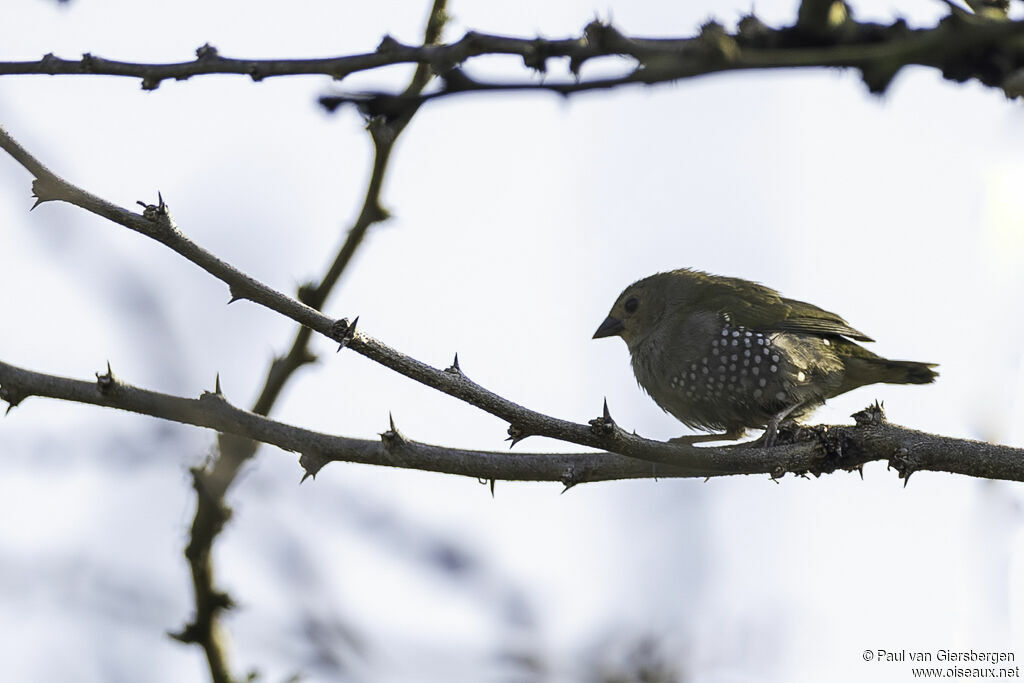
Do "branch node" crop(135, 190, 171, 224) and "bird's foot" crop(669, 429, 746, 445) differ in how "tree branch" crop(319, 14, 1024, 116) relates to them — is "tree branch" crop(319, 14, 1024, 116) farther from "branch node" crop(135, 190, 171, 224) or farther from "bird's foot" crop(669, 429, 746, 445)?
"bird's foot" crop(669, 429, 746, 445)

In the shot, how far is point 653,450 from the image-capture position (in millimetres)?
4020

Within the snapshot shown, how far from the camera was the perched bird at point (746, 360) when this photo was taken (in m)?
6.81

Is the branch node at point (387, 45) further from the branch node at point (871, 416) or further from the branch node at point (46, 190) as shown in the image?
the branch node at point (871, 416)

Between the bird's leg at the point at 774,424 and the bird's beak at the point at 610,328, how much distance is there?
153 cm

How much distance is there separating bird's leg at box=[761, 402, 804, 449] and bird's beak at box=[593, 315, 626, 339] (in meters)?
1.53

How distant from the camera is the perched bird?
681cm

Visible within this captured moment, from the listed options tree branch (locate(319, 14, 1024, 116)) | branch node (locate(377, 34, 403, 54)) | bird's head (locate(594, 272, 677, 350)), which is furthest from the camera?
bird's head (locate(594, 272, 677, 350))

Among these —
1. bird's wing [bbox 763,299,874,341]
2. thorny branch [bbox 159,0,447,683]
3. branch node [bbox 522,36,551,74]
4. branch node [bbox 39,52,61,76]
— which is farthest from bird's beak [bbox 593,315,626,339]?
branch node [bbox 522,36,551,74]

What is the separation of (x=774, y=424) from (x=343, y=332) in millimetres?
3195

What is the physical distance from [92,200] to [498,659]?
2000 mm

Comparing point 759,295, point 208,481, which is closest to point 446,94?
point 208,481

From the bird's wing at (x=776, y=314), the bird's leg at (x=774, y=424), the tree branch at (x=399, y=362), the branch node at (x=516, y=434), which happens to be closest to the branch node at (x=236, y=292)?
the tree branch at (x=399, y=362)

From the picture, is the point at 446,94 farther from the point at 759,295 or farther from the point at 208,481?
the point at 759,295

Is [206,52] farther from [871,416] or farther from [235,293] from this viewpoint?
[871,416]
